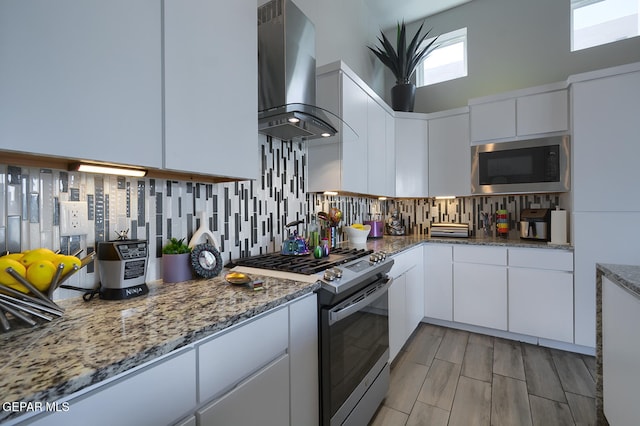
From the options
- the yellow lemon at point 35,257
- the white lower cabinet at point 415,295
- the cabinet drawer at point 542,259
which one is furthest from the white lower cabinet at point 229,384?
the cabinet drawer at point 542,259

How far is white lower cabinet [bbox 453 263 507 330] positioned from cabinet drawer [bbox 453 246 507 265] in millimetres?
46

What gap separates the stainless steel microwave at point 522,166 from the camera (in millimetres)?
2527

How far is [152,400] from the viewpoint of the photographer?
623 mm

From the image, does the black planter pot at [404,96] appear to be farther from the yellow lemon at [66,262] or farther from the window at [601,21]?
the yellow lemon at [66,262]

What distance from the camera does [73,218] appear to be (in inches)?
39.4

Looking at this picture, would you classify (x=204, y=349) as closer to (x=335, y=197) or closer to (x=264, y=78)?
(x=264, y=78)

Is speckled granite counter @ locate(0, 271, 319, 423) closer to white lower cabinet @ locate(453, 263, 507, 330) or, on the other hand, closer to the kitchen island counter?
the kitchen island counter

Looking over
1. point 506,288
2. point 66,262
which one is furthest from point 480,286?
point 66,262

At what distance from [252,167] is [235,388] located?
898 millimetres

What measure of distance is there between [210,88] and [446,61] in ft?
11.2

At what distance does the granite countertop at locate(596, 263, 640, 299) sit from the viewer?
3.48 ft

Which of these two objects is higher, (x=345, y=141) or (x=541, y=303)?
(x=345, y=141)

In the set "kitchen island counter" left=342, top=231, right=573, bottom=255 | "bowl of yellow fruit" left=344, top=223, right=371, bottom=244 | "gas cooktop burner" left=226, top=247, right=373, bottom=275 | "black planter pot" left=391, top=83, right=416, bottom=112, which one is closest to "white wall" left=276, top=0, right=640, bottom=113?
"black planter pot" left=391, top=83, right=416, bottom=112

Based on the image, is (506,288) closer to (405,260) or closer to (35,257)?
(405,260)
